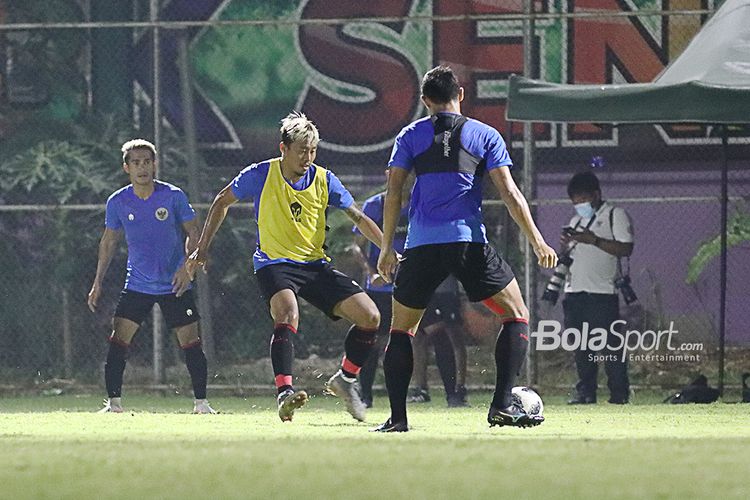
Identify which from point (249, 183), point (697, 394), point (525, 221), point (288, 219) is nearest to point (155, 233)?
point (249, 183)

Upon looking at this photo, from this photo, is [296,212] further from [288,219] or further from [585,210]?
[585,210]

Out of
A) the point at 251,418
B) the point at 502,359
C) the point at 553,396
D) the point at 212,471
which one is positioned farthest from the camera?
the point at 553,396

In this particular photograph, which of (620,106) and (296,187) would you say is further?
(620,106)

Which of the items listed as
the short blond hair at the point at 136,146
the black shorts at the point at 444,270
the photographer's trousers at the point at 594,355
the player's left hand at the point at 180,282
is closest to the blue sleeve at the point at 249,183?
the black shorts at the point at 444,270

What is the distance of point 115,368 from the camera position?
574 inches

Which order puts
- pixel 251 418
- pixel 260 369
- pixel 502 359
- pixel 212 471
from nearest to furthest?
pixel 212 471 < pixel 502 359 < pixel 251 418 < pixel 260 369

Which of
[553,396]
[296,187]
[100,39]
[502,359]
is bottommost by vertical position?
[553,396]

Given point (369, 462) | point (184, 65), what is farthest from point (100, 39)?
point (369, 462)

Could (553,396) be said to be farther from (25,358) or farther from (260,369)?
(25,358)

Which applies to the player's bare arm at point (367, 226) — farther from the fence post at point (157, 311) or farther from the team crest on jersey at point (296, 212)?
the fence post at point (157, 311)

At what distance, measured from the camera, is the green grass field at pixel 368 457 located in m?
7.62

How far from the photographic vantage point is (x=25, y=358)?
711 inches

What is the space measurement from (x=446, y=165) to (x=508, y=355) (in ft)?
3.62

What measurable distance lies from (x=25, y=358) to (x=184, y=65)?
121 inches
